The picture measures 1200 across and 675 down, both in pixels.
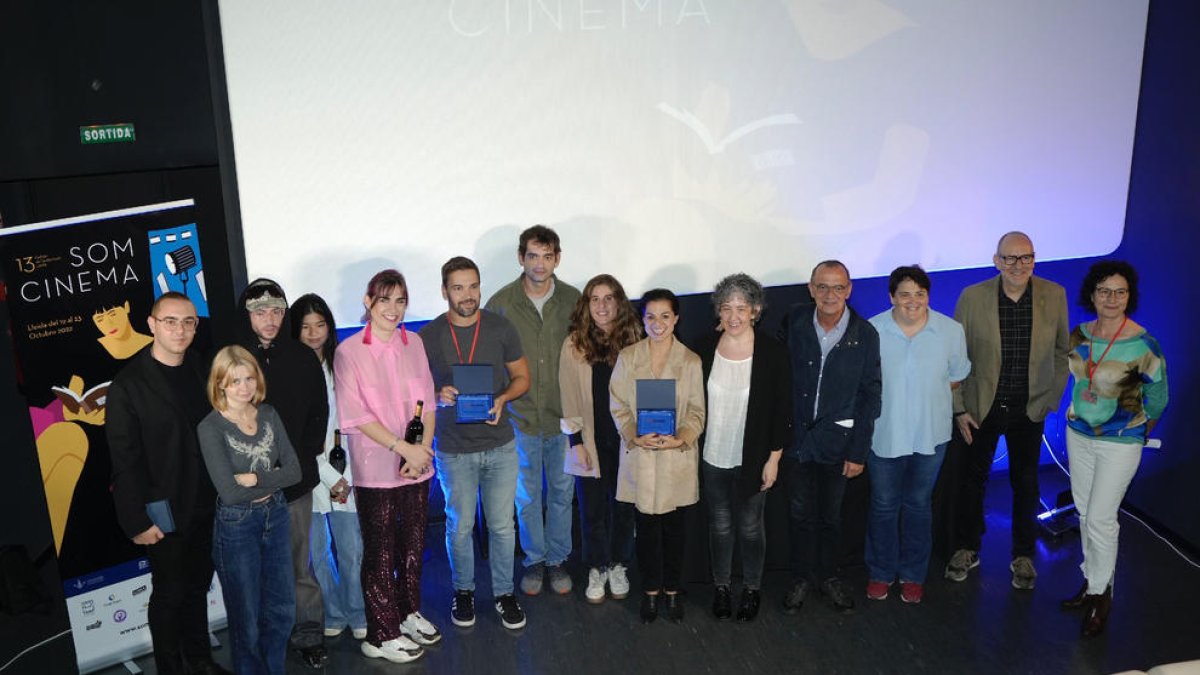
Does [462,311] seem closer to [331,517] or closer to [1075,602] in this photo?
[331,517]

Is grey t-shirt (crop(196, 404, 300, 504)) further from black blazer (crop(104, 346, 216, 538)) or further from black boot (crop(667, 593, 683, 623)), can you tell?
black boot (crop(667, 593, 683, 623))

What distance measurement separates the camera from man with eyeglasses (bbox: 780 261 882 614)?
3773 mm

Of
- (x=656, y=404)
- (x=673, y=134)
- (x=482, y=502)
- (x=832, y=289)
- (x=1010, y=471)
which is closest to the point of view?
(x=656, y=404)

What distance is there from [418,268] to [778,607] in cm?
218

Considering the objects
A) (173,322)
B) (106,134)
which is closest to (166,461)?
(173,322)

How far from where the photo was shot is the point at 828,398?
3818mm

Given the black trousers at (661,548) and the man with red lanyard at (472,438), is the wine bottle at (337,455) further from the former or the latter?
the black trousers at (661,548)

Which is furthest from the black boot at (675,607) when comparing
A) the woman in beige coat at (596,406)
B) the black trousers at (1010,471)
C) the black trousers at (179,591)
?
the black trousers at (179,591)

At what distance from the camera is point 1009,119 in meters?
4.88

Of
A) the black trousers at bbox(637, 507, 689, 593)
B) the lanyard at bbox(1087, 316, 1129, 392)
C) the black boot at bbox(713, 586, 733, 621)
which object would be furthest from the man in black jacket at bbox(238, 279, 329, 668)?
the lanyard at bbox(1087, 316, 1129, 392)

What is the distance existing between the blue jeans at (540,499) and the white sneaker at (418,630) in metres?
0.60

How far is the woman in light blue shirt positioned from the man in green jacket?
4.33ft

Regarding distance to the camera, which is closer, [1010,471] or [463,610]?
[463,610]

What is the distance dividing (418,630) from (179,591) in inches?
37.7
